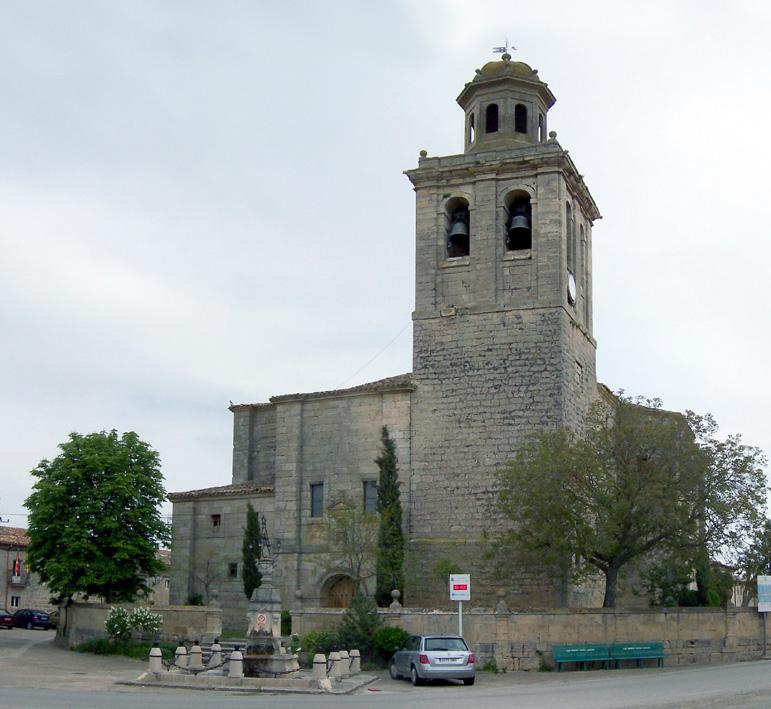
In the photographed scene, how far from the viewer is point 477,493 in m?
35.3

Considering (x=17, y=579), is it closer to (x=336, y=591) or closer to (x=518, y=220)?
(x=336, y=591)

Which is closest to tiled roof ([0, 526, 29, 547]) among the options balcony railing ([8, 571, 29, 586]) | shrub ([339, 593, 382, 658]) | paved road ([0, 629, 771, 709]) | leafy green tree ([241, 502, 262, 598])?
balcony railing ([8, 571, 29, 586])

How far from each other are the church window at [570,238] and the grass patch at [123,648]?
61.4ft

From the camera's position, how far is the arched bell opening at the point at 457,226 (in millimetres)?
38031

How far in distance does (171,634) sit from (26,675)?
7418 millimetres

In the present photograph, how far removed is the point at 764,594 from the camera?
1187 inches

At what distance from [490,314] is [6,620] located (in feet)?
87.2

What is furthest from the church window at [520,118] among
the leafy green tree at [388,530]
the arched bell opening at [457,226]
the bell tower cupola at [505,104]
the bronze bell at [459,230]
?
the leafy green tree at [388,530]

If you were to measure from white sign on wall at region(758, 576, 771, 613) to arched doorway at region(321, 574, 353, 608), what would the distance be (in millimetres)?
13173

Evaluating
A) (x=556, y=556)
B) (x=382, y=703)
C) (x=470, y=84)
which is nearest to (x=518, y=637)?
(x=556, y=556)

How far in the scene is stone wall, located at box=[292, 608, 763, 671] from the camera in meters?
27.7

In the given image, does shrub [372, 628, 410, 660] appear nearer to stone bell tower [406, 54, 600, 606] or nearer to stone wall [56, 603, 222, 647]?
stone wall [56, 603, 222, 647]

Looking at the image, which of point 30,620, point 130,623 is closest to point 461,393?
point 130,623

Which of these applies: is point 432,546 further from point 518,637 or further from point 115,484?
point 115,484
